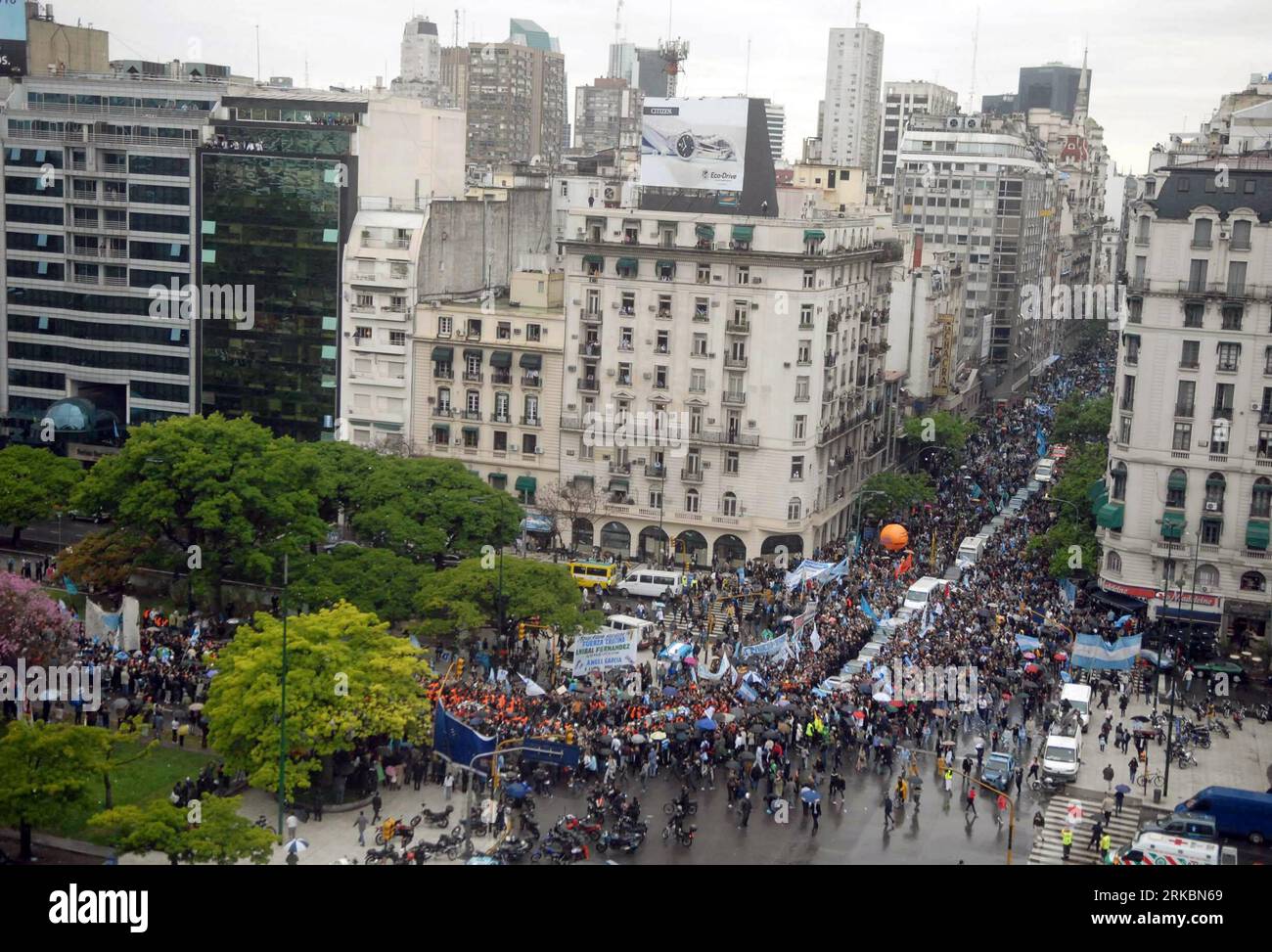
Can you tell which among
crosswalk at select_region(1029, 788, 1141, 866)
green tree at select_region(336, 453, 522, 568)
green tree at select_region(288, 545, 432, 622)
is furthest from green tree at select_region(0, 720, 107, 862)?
crosswalk at select_region(1029, 788, 1141, 866)

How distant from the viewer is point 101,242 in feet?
329

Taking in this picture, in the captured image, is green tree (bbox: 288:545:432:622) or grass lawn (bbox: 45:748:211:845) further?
green tree (bbox: 288:545:432:622)

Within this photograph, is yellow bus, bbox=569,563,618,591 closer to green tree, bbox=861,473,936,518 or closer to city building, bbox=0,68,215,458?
green tree, bbox=861,473,936,518

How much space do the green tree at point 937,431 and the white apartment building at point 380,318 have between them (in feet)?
122

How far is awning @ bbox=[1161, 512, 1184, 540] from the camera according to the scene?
241 feet

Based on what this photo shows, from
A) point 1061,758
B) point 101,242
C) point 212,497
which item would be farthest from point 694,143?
point 1061,758

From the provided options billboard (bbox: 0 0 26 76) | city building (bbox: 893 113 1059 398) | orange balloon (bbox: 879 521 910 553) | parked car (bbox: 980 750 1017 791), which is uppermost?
billboard (bbox: 0 0 26 76)

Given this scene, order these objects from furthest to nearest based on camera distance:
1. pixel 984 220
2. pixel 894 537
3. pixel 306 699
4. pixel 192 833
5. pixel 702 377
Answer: pixel 984 220 < pixel 702 377 < pixel 894 537 < pixel 306 699 < pixel 192 833

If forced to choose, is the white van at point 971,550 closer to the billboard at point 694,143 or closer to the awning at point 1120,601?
the awning at point 1120,601

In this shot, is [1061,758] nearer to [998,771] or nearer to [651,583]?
[998,771]

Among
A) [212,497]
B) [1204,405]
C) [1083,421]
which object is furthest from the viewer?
[1083,421]

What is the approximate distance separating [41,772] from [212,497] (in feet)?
89.3

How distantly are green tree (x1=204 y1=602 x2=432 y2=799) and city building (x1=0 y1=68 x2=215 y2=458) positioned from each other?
49.3 metres

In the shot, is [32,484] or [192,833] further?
[32,484]
